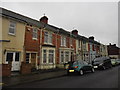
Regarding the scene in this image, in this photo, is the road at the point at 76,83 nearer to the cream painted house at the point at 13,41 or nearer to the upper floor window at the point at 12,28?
the cream painted house at the point at 13,41

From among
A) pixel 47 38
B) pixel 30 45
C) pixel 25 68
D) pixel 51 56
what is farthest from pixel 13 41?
pixel 51 56

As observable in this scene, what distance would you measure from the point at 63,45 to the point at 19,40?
29.8 ft

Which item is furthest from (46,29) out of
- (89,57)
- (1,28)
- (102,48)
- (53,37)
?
(102,48)

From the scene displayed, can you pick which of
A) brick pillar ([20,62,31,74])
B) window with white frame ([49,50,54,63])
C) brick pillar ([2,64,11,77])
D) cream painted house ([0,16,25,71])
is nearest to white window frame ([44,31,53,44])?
window with white frame ([49,50,54,63])

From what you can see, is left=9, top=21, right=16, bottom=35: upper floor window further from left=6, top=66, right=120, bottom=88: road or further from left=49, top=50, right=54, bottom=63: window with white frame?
left=6, top=66, right=120, bottom=88: road

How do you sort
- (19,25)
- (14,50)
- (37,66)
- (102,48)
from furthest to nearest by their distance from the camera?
1. (102,48)
2. (37,66)
3. (19,25)
4. (14,50)

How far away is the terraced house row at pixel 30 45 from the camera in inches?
507

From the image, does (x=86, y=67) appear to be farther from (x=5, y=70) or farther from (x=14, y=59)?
(x=5, y=70)

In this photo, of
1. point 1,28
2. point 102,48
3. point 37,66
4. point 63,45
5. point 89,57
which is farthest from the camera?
point 102,48

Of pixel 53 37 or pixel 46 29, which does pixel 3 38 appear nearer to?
pixel 46 29

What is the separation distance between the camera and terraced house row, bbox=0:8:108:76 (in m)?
12.9

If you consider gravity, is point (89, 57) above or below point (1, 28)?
below

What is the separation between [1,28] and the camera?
1280 cm

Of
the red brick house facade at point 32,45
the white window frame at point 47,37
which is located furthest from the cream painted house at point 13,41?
the white window frame at point 47,37
